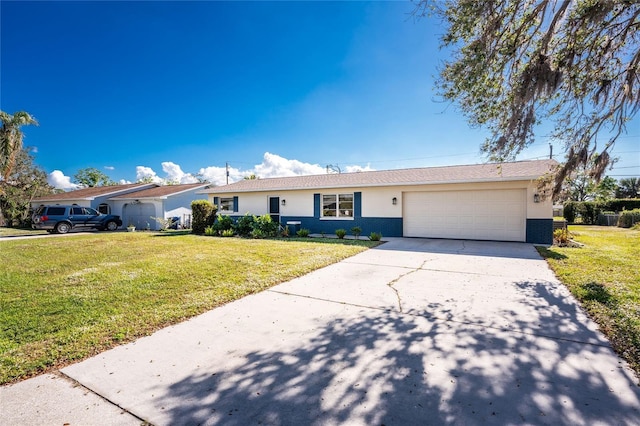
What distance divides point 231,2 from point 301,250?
7.55 metres

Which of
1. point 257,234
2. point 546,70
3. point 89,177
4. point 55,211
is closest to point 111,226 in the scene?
point 55,211

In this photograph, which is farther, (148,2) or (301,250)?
(301,250)

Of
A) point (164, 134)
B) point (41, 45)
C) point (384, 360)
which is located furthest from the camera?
point (164, 134)

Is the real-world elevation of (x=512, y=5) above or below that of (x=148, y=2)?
below

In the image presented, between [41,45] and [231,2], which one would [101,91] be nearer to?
[41,45]

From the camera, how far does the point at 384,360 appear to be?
9.29ft

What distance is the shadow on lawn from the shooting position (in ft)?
6.83

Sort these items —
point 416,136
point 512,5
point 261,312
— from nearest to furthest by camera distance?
point 261,312 → point 512,5 → point 416,136

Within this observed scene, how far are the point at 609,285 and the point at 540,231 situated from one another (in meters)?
6.16

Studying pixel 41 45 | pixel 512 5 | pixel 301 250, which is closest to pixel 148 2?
pixel 41 45

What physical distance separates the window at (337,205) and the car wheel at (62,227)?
51.5 feet

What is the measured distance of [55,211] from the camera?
17094mm

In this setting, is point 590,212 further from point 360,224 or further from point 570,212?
point 360,224

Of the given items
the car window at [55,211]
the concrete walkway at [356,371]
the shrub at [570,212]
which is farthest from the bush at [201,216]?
the shrub at [570,212]
